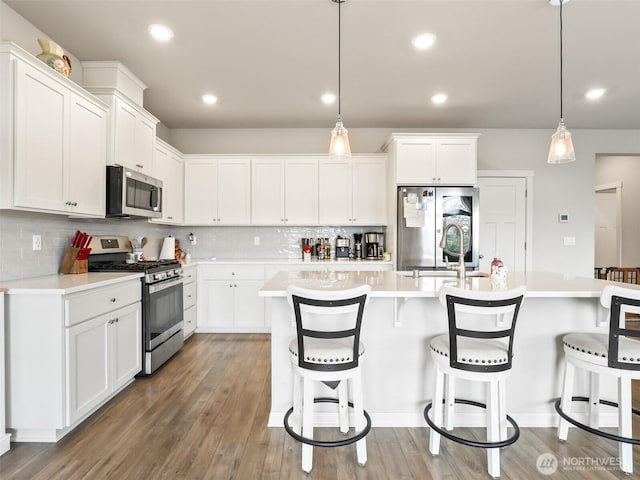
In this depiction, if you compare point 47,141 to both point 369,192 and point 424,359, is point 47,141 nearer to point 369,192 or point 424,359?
point 424,359

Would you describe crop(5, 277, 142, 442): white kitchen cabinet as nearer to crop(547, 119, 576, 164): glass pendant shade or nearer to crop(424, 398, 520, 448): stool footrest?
crop(424, 398, 520, 448): stool footrest

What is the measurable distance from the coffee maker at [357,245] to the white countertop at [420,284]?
2.10 meters

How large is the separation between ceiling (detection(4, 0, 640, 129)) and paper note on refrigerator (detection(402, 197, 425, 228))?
1152 millimetres

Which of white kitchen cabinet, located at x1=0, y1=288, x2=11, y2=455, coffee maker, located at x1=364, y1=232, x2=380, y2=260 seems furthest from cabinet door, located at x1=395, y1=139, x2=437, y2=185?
white kitchen cabinet, located at x1=0, y1=288, x2=11, y2=455

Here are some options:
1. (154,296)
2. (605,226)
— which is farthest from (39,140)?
(605,226)

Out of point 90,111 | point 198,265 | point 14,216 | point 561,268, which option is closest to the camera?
point 14,216

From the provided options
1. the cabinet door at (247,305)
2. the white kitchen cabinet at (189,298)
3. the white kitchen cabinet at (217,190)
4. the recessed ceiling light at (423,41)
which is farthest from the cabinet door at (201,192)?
the recessed ceiling light at (423,41)

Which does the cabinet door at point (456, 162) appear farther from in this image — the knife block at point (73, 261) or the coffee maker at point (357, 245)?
the knife block at point (73, 261)

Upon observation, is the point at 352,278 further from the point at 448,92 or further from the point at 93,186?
the point at 448,92

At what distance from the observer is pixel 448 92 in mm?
3762

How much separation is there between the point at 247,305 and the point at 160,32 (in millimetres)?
2981

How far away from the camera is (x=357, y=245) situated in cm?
487

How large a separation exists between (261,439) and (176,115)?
395 centimetres

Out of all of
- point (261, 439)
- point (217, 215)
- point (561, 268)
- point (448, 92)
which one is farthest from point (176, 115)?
point (561, 268)
